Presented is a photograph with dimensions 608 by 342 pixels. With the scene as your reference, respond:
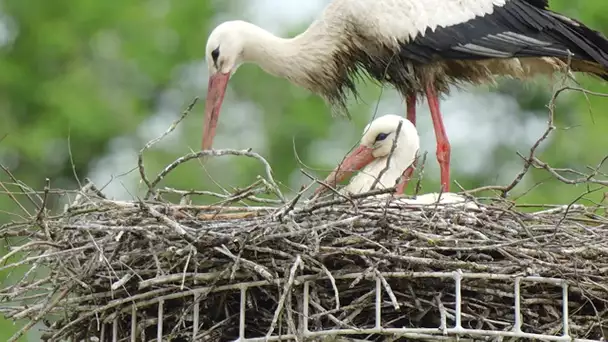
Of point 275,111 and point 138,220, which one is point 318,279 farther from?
point 275,111

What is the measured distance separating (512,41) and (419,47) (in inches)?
16.5

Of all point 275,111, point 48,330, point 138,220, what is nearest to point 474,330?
point 138,220

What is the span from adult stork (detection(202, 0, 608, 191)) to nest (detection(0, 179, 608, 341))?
1.62 metres

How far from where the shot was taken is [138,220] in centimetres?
450

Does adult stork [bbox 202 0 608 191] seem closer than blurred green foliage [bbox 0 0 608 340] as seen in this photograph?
Yes

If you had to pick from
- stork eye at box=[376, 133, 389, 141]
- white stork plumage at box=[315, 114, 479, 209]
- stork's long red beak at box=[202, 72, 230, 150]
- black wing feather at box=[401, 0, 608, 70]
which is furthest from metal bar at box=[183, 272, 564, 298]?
black wing feather at box=[401, 0, 608, 70]

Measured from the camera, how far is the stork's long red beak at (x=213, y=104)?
6.13 metres

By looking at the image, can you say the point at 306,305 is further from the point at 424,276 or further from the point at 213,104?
the point at 213,104

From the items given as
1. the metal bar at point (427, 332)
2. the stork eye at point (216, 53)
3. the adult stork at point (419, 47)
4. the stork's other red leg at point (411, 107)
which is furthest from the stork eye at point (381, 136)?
the metal bar at point (427, 332)

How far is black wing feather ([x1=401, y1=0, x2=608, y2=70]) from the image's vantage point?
6.07 m

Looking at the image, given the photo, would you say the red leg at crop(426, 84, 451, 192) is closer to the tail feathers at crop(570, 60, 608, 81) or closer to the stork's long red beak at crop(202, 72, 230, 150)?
the tail feathers at crop(570, 60, 608, 81)

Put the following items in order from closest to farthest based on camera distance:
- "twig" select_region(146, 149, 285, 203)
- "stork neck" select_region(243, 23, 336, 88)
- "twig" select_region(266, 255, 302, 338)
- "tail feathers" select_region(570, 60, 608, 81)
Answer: "twig" select_region(266, 255, 302, 338)
"twig" select_region(146, 149, 285, 203)
"tail feathers" select_region(570, 60, 608, 81)
"stork neck" select_region(243, 23, 336, 88)

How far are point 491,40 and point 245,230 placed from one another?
2.32 meters

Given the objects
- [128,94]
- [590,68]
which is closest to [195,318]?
[590,68]
